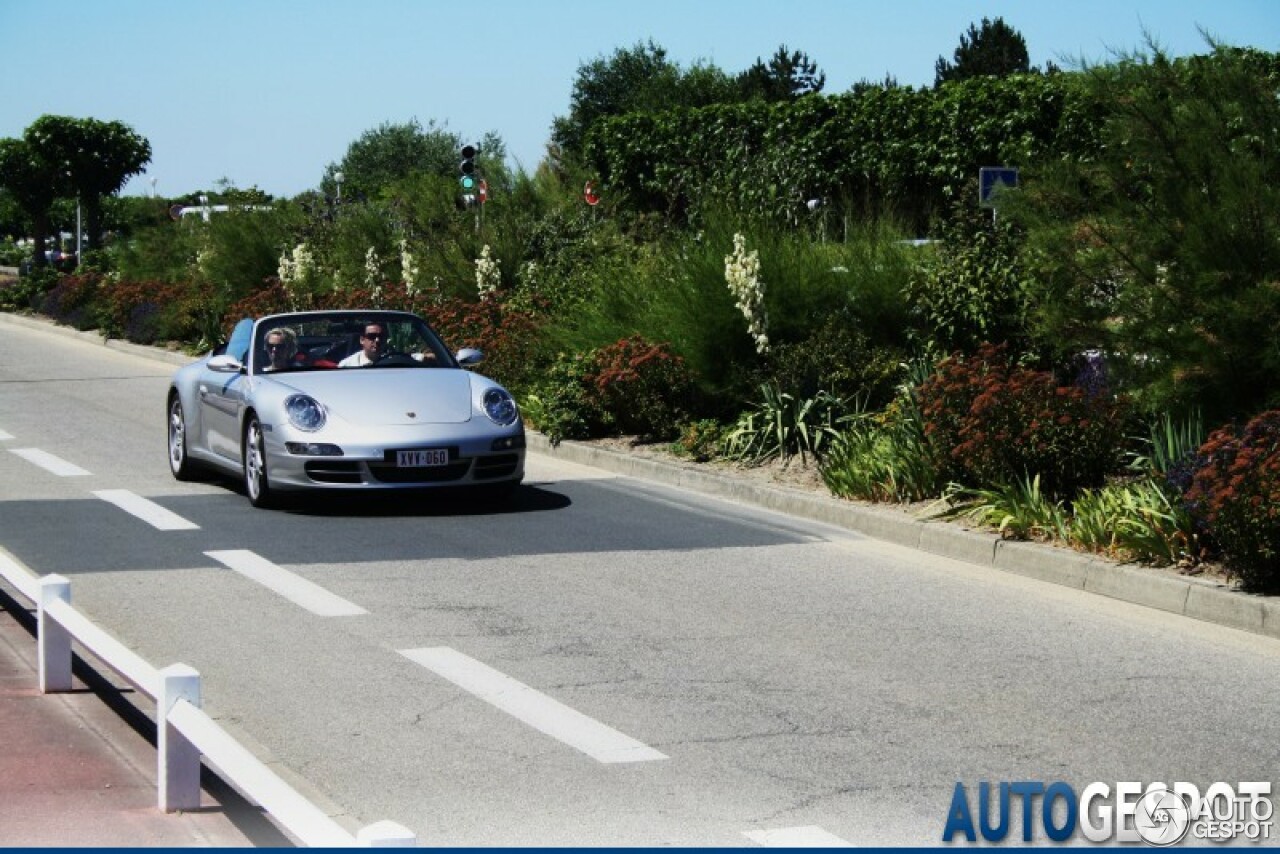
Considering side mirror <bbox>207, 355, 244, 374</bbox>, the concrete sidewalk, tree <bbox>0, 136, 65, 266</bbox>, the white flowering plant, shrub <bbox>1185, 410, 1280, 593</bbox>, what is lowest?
the concrete sidewalk

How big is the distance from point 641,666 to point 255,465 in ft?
19.0

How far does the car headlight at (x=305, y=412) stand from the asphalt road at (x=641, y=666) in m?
0.65

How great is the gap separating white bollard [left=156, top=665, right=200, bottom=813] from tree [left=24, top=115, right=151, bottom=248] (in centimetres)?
6255

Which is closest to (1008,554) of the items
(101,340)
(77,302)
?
(101,340)

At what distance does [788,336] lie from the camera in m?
16.5

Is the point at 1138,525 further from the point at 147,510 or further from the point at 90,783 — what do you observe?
the point at 147,510

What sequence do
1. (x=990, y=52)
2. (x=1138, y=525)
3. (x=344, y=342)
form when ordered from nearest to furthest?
(x=1138, y=525)
(x=344, y=342)
(x=990, y=52)

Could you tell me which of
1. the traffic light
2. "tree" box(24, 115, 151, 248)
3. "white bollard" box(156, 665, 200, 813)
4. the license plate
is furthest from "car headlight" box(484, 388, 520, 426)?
"tree" box(24, 115, 151, 248)

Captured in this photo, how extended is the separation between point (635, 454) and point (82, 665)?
869 cm

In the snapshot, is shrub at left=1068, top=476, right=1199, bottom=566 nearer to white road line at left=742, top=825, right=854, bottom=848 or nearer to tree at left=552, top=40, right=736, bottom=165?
white road line at left=742, top=825, right=854, bottom=848

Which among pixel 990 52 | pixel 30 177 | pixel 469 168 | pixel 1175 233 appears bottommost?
pixel 1175 233

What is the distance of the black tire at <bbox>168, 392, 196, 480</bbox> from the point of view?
14664 mm

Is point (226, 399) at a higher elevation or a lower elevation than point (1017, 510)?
higher

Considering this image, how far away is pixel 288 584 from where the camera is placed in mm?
10016
